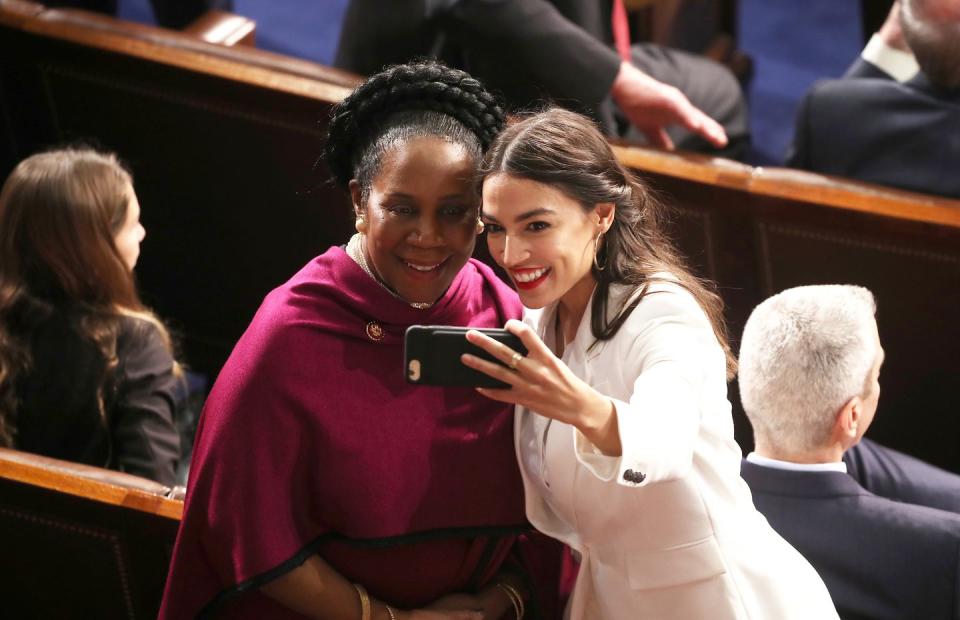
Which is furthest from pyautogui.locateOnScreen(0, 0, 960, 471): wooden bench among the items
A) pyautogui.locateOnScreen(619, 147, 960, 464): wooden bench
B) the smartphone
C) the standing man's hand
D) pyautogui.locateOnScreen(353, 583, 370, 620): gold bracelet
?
the smartphone

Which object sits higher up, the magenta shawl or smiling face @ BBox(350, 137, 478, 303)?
smiling face @ BBox(350, 137, 478, 303)

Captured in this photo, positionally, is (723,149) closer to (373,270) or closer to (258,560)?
(373,270)

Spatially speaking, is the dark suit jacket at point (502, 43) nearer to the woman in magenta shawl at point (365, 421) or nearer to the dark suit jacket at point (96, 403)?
the dark suit jacket at point (96, 403)

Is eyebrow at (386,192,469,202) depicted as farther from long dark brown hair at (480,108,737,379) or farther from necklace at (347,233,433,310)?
necklace at (347,233,433,310)

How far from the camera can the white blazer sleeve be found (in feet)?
5.60

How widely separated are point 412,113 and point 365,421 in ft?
1.56

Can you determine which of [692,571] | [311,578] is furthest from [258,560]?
[692,571]

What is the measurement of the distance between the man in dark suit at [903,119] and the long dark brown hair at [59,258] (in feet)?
5.82

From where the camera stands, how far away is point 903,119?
333 centimetres

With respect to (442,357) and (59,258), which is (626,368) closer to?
(442,357)

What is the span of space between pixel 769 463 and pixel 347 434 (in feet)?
2.64

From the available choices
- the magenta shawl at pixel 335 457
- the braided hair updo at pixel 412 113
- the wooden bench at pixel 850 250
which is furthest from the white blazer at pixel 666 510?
the wooden bench at pixel 850 250

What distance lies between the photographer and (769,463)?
239cm

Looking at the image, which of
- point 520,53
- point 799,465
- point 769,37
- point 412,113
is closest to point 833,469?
point 799,465
